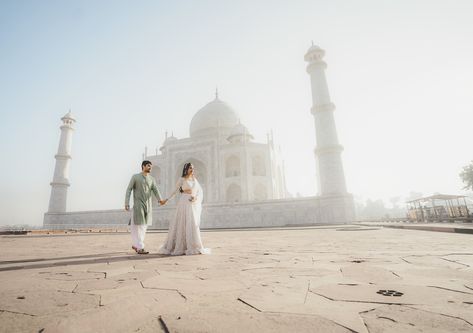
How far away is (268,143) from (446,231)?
58.8 ft

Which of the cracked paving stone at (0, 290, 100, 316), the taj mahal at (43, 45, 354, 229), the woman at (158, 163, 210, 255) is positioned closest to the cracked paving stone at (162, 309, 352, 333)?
the cracked paving stone at (0, 290, 100, 316)

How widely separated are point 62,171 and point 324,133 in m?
21.5

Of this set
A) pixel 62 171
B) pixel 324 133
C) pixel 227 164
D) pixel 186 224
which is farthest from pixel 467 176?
pixel 62 171

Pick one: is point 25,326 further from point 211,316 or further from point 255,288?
point 255,288

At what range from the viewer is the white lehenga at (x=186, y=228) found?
372 centimetres

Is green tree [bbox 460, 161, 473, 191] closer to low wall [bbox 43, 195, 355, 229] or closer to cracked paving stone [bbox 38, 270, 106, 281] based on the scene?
low wall [bbox 43, 195, 355, 229]

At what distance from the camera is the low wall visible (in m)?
14.6

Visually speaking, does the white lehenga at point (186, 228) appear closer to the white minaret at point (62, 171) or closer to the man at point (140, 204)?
the man at point (140, 204)

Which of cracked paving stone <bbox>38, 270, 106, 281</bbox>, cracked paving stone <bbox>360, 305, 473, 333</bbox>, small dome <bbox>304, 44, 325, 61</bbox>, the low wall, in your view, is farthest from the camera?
small dome <bbox>304, 44, 325, 61</bbox>

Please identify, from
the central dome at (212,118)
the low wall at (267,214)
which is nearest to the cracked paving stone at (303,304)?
the low wall at (267,214)

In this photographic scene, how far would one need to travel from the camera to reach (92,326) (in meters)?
1.06

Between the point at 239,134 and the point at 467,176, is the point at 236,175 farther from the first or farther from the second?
the point at 467,176

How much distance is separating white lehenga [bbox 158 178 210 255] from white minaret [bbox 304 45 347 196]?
1240cm

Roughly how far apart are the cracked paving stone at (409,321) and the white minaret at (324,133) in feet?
47.4
